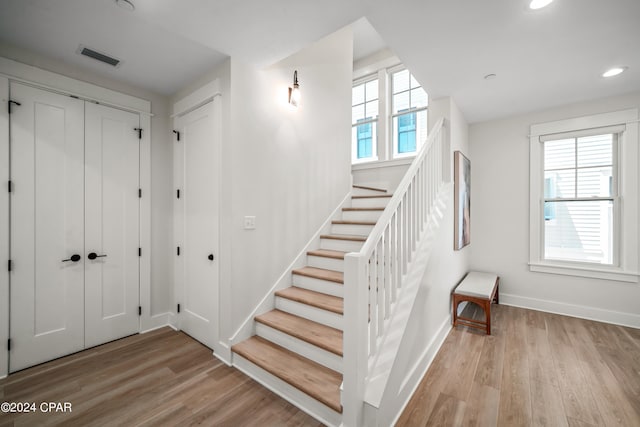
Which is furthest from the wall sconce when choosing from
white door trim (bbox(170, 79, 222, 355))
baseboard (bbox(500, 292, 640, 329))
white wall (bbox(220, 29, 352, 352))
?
baseboard (bbox(500, 292, 640, 329))

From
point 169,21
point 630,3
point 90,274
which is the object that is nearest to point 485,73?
point 630,3

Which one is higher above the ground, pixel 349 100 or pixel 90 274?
pixel 349 100

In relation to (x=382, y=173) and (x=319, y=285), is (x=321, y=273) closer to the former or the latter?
(x=319, y=285)

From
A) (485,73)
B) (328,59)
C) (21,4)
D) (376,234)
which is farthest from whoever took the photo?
(328,59)

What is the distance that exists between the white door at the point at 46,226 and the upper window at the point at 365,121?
12.9 feet

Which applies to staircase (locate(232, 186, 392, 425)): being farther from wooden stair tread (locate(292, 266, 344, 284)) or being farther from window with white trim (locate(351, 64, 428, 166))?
window with white trim (locate(351, 64, 428, 166))

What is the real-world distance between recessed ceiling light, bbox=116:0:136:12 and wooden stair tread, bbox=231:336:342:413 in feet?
8.64

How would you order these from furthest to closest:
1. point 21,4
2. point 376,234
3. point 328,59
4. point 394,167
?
point 394,167
point 328,59
point 21,4
point 376,234

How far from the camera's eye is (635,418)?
1.72 meters

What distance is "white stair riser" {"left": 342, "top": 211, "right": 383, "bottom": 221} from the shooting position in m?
3.25

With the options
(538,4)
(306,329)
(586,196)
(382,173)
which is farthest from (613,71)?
(306,329)

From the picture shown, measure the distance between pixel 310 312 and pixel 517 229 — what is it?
10.8 ft

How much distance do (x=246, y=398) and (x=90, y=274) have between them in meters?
1.97

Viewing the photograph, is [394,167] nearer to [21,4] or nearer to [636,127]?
[636,127]
